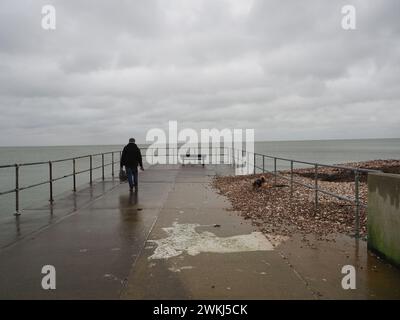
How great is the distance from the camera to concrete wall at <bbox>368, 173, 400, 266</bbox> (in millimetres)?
4535

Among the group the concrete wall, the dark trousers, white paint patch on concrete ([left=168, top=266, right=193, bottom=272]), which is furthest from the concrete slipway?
the dark trousers

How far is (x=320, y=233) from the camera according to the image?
250 inches

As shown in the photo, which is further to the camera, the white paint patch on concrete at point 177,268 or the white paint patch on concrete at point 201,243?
the white paint patch on concrete at point 201,243

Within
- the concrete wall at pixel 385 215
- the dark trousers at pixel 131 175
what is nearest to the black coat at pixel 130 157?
the dark trousers at pixel 131 175

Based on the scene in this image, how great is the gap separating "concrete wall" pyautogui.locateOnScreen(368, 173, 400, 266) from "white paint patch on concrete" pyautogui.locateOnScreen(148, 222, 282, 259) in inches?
57.2

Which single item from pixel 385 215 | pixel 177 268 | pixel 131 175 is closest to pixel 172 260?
pixel 177 268

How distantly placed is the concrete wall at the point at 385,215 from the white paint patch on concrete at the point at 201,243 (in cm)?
145

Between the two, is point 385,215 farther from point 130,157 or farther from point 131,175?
point 130,157

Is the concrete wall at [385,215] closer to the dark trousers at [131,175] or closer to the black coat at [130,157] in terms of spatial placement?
the dark trousers at [131,175]

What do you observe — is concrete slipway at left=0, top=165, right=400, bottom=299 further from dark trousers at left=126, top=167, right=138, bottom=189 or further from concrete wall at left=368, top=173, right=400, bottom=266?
dark trousers at left=126, top=167, right=138, bottom=189

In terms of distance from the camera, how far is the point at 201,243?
5.73m

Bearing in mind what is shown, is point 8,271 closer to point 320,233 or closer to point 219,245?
point 219,245

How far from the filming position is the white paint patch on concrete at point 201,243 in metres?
5.32
